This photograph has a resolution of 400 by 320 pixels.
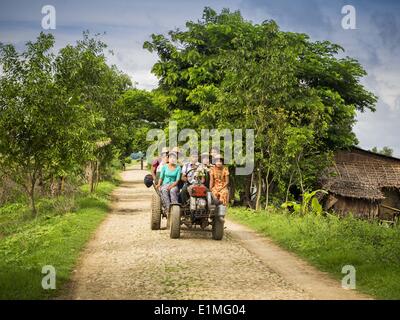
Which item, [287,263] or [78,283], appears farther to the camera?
[287,263]

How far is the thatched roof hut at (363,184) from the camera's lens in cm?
2662

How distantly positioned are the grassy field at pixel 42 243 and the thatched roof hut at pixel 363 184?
12338mm

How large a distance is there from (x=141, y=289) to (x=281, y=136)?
1331 centimetres

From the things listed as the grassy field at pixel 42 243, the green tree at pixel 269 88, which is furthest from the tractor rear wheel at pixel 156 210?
the green tree at pixel 269 88

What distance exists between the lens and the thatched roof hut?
26.6 metres

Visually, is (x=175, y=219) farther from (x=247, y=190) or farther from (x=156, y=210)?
(x=247, y=190)

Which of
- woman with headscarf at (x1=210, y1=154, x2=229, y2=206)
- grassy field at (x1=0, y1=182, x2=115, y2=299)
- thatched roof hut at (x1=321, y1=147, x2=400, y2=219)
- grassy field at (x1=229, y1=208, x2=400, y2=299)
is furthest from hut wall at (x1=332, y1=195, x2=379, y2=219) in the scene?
woman with headscarf at (x1=210, y1=154, x2=229, y2=206)

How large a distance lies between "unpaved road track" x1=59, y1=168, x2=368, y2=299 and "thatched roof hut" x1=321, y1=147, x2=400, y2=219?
13.9 metres

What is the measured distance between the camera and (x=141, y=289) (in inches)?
312

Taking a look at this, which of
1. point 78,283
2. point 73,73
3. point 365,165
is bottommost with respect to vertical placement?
point 78,283

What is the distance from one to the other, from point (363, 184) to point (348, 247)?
17.0 metres
